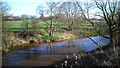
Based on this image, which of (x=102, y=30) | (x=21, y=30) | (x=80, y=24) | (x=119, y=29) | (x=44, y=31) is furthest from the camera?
(x=44, y=31)

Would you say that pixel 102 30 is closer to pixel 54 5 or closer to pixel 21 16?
pixel 54 5

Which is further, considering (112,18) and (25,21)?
(25,21)

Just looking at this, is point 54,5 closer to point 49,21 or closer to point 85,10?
point 49,21

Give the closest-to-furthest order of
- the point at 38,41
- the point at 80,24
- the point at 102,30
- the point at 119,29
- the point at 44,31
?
the point at 119,29, the point at 102,30, the point at 80,24, the point at 38,41, the point at 44,31

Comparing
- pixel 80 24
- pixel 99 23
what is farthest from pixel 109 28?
pixel 80 24

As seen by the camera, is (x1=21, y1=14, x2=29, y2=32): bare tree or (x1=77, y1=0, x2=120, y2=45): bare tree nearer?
(x1=77, y1=0, x2=120, y2=45): bare tree

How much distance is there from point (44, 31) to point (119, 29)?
1924 cm

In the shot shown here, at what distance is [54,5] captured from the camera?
2336 centimetres

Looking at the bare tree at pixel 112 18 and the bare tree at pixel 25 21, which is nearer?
the bare tree at pixel 112 18

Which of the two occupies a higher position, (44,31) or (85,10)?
(85,10)

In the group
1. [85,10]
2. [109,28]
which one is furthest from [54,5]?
[109,28]

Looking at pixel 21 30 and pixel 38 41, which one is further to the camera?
pixel 21 30

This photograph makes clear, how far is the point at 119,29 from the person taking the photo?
24.2ft

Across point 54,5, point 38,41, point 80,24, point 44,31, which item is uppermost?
point 54,5
